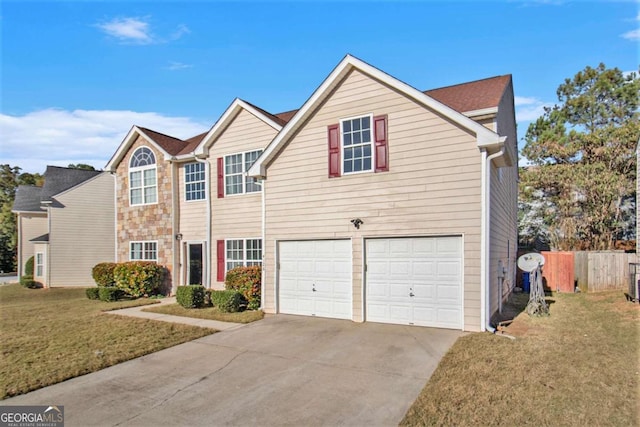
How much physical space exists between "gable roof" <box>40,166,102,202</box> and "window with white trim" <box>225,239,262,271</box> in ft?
44.6

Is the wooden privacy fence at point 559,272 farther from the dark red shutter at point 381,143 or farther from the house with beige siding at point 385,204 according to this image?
the dark red shutter at point 381,143

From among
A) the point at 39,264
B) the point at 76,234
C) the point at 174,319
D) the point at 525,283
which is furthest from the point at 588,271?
the point at 39,264

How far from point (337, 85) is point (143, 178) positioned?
435 inches

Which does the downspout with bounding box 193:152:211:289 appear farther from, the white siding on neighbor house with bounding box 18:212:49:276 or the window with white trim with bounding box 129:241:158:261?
the white siding on neighbor house with bounding box 18:212:49:276

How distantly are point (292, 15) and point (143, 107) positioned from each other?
7919 millimetres

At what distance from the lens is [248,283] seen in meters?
11.8

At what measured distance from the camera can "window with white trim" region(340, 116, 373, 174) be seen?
9891 mm

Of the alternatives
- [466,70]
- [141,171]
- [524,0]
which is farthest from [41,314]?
[466,70]

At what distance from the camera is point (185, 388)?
5688mm

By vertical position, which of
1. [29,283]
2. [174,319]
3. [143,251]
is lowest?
[29,283]

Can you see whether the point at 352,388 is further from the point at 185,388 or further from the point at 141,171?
the point at 141,171

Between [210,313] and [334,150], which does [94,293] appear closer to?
[210,313]

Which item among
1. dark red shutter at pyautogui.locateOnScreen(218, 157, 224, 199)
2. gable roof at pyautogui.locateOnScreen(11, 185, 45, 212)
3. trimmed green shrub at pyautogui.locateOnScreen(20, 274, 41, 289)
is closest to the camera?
dark red shutter at pyautogui.locateOnScreen(218, 157, 224, 199)

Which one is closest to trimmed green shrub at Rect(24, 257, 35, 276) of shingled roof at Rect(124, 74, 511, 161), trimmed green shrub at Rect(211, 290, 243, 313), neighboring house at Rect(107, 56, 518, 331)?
shingled roof at Rect(124, 74, 511, 161)
